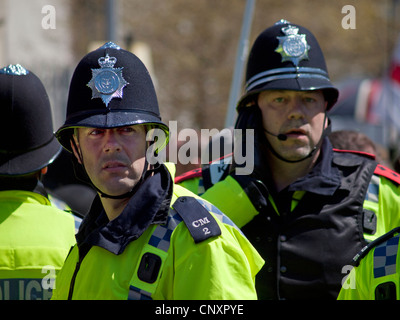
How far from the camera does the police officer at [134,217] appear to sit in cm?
227

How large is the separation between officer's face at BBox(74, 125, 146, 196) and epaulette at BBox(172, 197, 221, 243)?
248 millimetres

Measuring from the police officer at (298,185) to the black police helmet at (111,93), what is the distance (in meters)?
1.02

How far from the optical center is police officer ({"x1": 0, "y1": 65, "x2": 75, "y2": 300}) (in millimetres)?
3000

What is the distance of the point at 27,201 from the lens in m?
3.22

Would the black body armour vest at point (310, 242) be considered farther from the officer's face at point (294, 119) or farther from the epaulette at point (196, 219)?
the epaulette at point (196, 219)

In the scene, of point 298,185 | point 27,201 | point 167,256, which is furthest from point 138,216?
point 298,185

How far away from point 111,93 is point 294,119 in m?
1.35

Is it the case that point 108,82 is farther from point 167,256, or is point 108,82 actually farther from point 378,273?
point 378,273

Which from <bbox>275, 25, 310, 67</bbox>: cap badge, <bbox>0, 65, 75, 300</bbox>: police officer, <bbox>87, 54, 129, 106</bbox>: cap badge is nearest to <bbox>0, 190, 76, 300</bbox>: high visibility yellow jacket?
<bbox>0, 65, 75, 300</bbox>: police officer

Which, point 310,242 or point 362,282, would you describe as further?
point 310,242

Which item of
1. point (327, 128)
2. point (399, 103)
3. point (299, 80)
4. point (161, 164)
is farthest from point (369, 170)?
point (399, 103)

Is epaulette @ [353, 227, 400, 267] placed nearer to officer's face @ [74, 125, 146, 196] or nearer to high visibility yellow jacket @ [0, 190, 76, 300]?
officer's face @ [74, 125, 146, 196]

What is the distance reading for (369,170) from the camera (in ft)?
11.9
